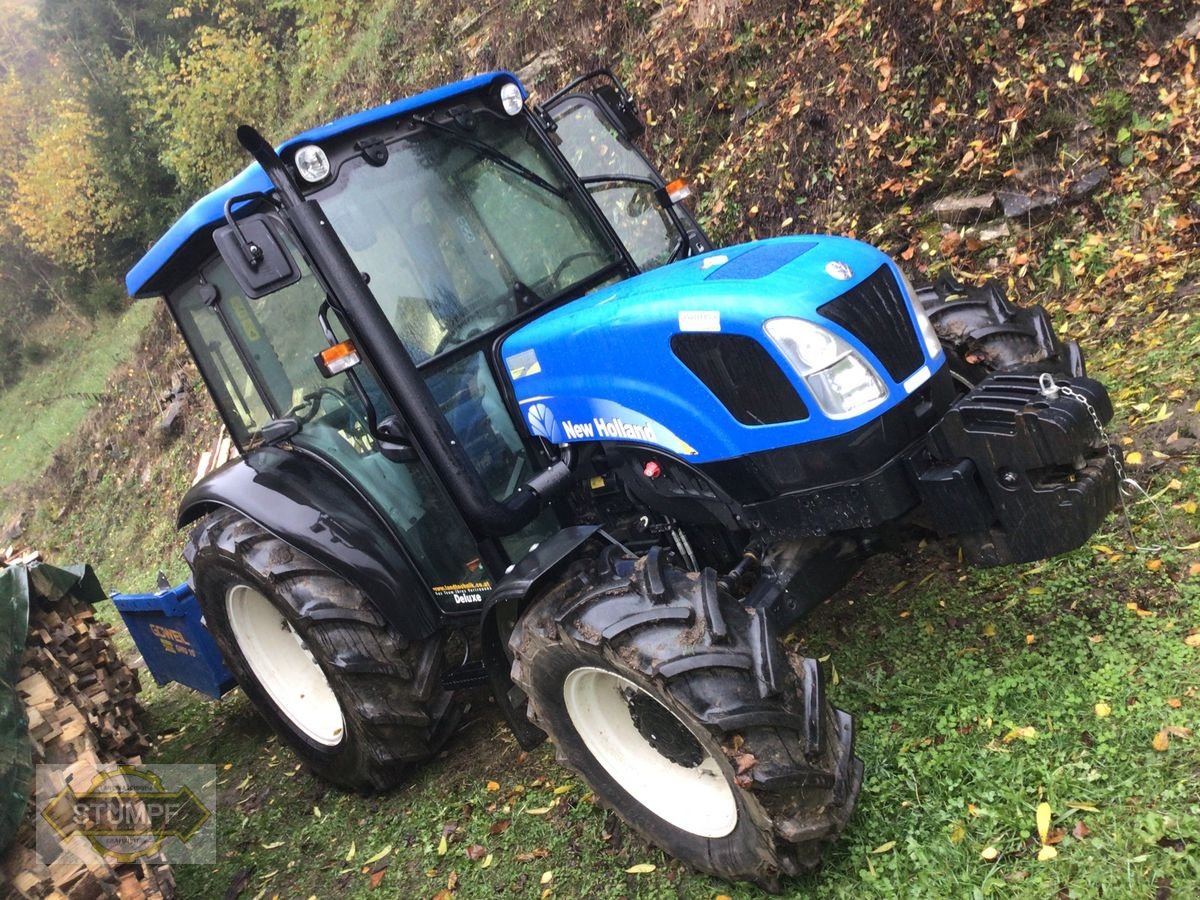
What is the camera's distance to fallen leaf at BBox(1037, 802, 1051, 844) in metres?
2.48

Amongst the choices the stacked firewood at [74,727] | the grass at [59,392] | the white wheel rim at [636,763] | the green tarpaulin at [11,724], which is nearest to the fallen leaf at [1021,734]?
the white wheel rim at [636,763]

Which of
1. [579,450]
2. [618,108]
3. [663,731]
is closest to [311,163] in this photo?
[579,450]

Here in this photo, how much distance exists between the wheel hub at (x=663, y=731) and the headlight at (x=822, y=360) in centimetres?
102

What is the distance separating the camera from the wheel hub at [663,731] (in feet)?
9.23

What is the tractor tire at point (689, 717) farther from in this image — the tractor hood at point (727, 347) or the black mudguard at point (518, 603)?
the tractor hood at point (727, 347)

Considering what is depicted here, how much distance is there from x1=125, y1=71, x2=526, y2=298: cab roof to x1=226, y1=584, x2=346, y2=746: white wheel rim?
1.42 meters

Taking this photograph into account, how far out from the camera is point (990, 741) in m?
2.84

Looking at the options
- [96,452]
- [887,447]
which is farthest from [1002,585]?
[96,452]

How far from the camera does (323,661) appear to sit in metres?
3.67

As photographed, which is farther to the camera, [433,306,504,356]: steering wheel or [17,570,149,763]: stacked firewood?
[17,570,149,763]: stacked firewood

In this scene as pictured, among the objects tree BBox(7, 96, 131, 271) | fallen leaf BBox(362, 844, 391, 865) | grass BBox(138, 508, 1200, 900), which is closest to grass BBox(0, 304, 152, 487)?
tree BBox(7, 96, 131, 271)

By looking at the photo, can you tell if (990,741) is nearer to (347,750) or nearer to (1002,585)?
(1002,585)

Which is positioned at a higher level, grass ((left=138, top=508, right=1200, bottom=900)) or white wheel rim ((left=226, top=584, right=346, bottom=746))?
white wheel rim ((left=226, top=584, right=346, bottom=746))

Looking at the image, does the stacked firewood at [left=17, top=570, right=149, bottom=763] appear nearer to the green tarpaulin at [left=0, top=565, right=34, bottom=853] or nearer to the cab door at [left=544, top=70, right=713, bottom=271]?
the green tarpaulin at [left=0, top=565, right=34, bottom=853]
